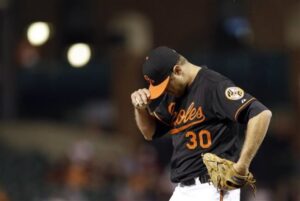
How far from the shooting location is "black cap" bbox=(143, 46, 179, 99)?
18.6 ft

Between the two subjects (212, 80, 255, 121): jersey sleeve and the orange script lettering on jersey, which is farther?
the orange script lettering on jersey

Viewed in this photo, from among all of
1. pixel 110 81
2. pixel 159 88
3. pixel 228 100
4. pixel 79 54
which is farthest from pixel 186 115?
pixel 110 81

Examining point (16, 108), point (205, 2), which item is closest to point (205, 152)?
point (16, 108)

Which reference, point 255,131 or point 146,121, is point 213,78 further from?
point 146,121

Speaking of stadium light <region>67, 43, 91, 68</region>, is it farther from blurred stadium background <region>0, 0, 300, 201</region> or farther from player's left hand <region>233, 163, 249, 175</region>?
player's left hand <region>233, 163, 249, 175</region>

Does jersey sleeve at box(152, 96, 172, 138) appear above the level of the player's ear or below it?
below

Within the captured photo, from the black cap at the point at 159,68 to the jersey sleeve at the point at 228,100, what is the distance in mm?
306

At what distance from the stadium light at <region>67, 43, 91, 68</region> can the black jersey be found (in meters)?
12.1

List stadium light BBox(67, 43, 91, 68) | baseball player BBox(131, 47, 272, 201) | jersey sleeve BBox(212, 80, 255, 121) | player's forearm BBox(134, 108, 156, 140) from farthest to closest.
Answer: stadium light BBox(67, 43, 91, 68) → player's forearm BBox(134, 108, 156, 140) → baseball player BBox(131, 47, 272, 201) → jersey sleeve BBox(212, 80, 255, 121)

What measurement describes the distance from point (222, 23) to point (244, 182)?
14.9m

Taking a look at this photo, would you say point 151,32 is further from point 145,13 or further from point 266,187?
point 266,187

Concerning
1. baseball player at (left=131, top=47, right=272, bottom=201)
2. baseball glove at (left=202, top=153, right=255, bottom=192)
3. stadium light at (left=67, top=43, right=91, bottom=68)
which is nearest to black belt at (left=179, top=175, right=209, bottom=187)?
baseball player at (left=131, top=47, right=272, bottom=201)

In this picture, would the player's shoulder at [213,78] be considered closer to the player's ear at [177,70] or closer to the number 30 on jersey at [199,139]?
the player's ear at [177,70]

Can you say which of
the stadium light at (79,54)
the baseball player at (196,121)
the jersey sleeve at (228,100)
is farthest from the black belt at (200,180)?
the stadium light at (79,54)
